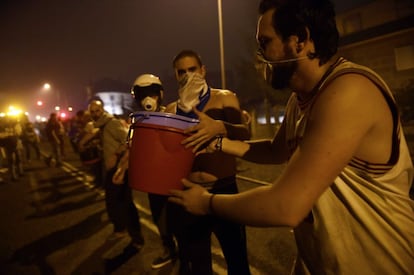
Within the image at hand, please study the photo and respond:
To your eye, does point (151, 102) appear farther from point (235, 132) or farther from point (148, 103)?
point (235, 132)

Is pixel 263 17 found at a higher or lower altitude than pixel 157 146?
higher

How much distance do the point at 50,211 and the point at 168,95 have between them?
42.4 metres

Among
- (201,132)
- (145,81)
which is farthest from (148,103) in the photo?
(201,132)

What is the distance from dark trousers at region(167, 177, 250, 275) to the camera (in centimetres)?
256

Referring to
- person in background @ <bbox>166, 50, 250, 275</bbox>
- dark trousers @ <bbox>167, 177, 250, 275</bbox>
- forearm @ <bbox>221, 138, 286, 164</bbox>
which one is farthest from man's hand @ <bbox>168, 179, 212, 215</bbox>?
dark trousers @ <bbox>167, 177, 250, 275</bbox>

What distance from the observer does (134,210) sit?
4625mm

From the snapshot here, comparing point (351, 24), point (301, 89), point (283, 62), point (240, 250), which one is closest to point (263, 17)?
point (283, 62)

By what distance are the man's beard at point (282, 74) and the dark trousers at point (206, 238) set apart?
135cm

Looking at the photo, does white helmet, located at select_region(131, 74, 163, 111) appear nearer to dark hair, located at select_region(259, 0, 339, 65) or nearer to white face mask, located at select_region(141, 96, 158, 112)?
white face mask, located at select_region(141, 96, 158, 112)

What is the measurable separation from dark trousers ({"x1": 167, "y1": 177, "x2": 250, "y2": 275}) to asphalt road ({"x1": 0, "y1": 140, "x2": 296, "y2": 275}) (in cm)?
103

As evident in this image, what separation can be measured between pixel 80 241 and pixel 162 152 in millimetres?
3975

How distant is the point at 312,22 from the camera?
50.4 inches

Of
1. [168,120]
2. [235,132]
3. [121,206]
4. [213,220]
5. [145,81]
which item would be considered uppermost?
[145,81]

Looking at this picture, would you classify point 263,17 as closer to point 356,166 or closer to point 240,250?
point 356,166
